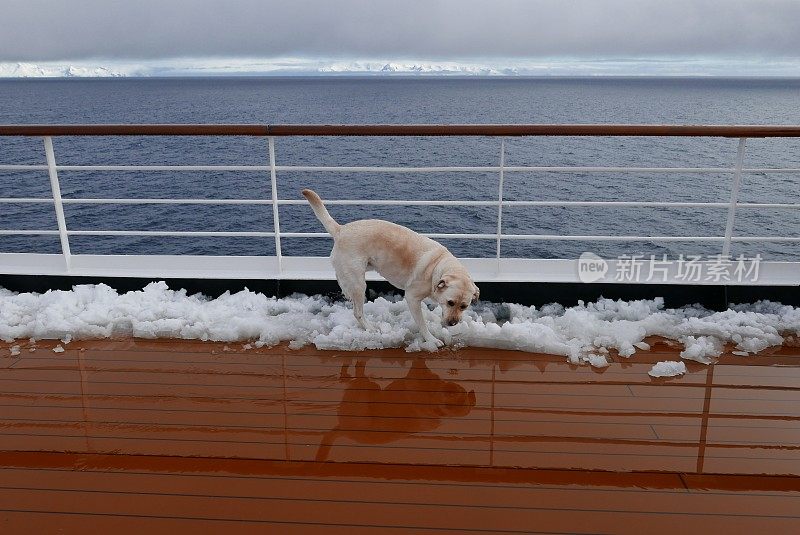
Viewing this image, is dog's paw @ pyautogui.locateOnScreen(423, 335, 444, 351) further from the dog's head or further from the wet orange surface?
the dog's head

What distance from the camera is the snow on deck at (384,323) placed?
2.80m

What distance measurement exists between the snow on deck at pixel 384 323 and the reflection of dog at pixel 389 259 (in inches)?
8.4

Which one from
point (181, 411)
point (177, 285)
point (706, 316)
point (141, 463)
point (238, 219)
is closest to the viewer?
point (141, 463)

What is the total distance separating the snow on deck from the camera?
9.20ft

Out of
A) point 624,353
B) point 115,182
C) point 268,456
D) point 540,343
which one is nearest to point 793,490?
point 624,353

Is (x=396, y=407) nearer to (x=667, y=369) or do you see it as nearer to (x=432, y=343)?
(x=432, y=343)

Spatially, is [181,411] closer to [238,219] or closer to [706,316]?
[706,316]

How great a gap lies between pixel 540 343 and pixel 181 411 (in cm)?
157

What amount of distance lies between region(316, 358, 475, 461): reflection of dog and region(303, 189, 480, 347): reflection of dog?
13.6 inches

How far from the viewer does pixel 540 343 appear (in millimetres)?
2758

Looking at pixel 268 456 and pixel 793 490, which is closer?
pixel 793 490

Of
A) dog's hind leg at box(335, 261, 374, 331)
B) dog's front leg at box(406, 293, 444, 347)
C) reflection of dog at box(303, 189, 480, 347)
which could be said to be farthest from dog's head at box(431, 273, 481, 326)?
dog's hind leg at box(335, 261, 374, 331)

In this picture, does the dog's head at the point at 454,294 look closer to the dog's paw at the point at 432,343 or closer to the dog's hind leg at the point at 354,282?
the dog's paw at the point at 432,343

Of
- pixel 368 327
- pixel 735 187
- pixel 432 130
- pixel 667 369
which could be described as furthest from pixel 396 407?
pixel 735 187
